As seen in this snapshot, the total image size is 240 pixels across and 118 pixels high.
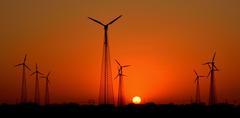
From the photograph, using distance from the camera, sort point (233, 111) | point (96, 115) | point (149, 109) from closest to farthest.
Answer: point (96, 115) → point (233, 111) → point (149, 109)

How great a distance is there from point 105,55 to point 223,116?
30.7m

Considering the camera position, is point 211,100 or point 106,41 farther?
point 211,100

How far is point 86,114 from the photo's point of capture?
151 meters

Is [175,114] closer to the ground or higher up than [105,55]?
closer to the ground

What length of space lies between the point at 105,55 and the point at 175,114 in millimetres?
26885

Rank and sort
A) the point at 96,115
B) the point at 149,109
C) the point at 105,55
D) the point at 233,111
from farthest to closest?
the point at 149,109 < the point at 233,111 < the point at 96,115 < the point at 105,55

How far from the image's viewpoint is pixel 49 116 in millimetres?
142000

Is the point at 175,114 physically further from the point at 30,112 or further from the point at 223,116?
the point at 30,112

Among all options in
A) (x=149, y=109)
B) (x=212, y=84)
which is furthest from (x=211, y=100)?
(x=149, y=109)

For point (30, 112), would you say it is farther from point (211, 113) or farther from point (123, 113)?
point (211, 113)

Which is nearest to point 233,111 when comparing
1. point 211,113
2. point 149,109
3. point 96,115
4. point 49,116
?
point 211,113

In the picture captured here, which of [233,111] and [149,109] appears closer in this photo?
[233,111]

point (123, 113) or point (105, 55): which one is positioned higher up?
point (105, 55)

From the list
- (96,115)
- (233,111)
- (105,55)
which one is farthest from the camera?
(233,111)
